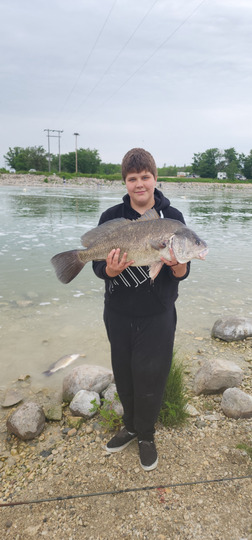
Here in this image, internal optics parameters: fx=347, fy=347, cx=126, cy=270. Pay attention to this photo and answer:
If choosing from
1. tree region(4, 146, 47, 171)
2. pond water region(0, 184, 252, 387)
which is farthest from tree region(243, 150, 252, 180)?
pond water region(0, 184, 252, 387)

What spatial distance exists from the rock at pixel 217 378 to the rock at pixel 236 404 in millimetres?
272

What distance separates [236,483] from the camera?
264cm

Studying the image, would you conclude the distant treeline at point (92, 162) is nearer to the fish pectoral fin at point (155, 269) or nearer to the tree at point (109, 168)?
the tree at point (109, 168)

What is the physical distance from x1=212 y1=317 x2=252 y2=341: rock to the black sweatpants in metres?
2.85

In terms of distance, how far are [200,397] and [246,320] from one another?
6.99ft

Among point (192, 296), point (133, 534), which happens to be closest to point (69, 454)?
point (133, 534)

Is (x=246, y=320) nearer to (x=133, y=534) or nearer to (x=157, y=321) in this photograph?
(x=157, y=321)

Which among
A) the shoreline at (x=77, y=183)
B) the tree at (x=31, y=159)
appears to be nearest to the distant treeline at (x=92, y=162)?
the tree at (x=31, y=159)

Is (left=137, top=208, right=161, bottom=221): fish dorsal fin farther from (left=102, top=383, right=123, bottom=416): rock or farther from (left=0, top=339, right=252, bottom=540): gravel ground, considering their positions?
(left=0, top=339, right=252, bottom=540): gravel ground

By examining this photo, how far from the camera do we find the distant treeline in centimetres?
9544

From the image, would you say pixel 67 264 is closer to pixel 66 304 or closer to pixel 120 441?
pixel 120 441

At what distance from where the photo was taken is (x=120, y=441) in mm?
3121

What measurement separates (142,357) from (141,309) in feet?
1.28

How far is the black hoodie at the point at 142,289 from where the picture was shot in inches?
106
